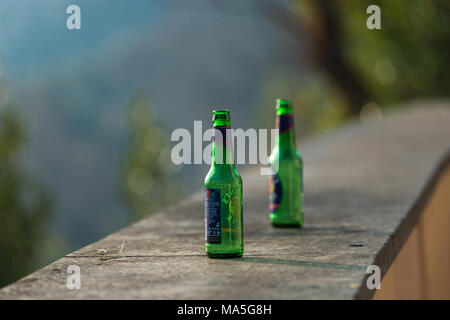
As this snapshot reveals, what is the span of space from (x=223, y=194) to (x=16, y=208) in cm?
1559

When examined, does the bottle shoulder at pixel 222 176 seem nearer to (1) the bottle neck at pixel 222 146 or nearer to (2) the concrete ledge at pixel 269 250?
(1) the bottle neck at pixel 222 146

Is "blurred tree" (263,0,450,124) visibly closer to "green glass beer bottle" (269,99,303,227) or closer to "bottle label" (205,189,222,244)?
"green glass beer bottle" (269,99,303,227)

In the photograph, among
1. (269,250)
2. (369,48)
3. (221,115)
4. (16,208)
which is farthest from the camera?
(16,208)

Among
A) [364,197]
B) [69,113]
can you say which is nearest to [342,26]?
[364,197]

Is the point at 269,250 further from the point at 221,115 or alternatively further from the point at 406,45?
the point at 406,45

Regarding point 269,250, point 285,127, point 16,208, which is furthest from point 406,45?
point 16,208

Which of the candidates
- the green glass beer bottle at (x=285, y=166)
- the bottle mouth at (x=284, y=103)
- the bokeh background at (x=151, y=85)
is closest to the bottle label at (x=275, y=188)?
the green glass beer bottle at (x=285, y=166)

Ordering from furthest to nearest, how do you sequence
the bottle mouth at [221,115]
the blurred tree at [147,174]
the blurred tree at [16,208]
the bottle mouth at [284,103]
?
the blurred tree at [147,174]
the blurred tree at [16,208]
the bottle mouth at [284,103]
the bottle mouth at [221,115]

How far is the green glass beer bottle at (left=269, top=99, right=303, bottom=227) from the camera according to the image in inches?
72.1

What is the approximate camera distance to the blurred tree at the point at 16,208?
1564cm

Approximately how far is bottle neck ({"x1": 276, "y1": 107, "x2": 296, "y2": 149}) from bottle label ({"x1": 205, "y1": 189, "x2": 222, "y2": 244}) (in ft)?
1.49

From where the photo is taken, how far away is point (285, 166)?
1.85 metres
